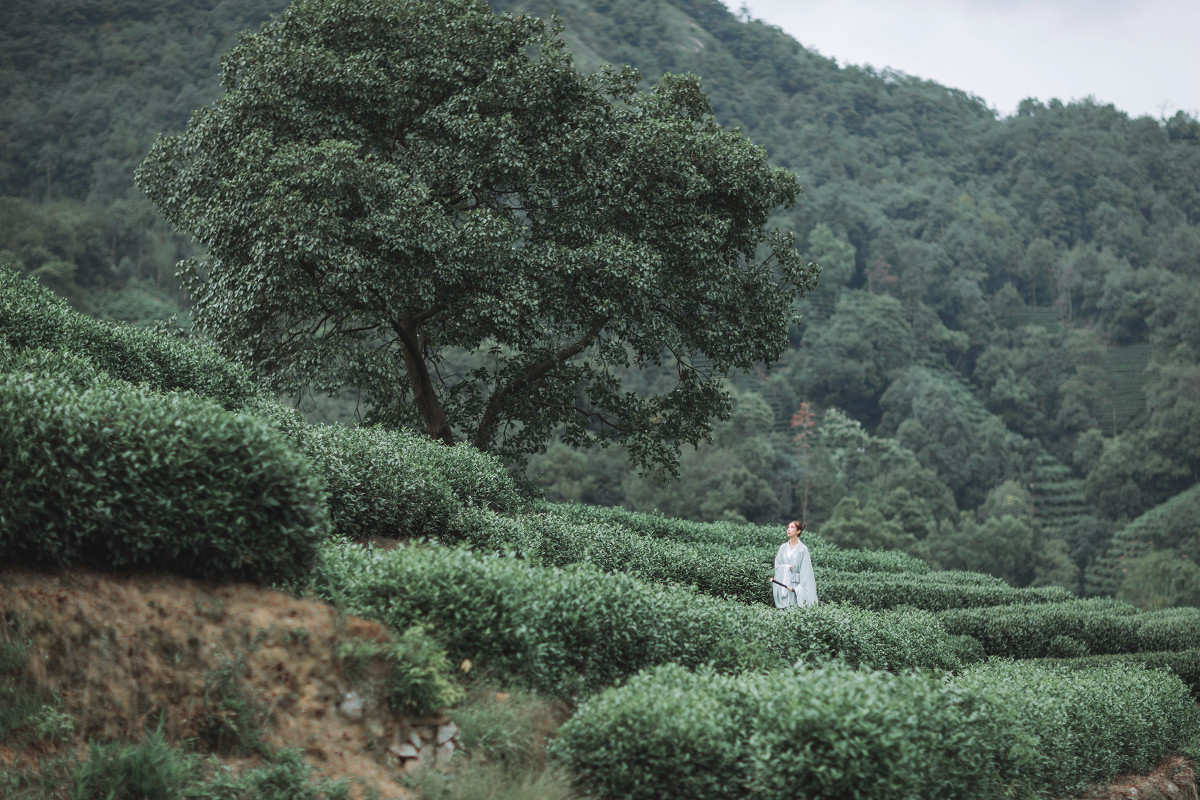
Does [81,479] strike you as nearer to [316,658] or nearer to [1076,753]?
[316,658]

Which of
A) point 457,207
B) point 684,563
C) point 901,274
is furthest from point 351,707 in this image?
point 901,274

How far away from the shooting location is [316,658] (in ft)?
17.7

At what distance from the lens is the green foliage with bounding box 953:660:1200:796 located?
23.0 feet

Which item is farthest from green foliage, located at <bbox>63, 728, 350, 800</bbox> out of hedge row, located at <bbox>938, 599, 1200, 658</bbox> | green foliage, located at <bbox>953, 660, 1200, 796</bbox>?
hedge row, located at <bbox>938, 599, 1200, 658</bbox>

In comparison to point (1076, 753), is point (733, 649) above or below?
above

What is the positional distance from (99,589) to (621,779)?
3.10 metres

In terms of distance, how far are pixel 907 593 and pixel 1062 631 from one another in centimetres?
224

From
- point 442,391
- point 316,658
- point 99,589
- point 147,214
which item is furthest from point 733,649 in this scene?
point 147,214

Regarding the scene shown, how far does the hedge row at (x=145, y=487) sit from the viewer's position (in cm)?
508

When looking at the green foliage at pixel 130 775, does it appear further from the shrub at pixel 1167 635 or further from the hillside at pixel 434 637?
the shrub at pixel 1167 635

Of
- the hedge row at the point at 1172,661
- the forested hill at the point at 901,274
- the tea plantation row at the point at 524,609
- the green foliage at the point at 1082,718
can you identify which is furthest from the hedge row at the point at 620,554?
the forested hill at the point at 901,274

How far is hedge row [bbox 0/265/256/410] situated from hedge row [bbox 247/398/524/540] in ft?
1.64

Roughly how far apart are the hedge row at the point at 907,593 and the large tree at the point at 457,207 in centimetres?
350

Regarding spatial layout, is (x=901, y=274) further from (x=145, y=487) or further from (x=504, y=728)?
(x=145, y=487)
